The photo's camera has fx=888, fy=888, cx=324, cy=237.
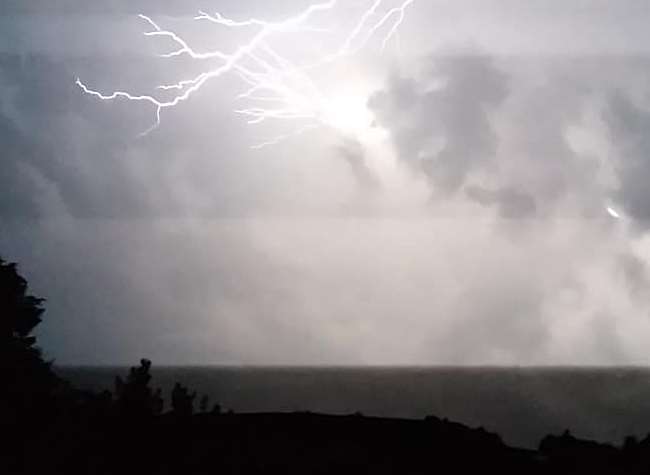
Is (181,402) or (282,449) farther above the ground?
(181,402)

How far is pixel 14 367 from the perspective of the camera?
15.8 ft

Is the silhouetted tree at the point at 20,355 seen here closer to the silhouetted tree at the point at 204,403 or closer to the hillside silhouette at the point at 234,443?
the hillside silhouette at the point at 234,443

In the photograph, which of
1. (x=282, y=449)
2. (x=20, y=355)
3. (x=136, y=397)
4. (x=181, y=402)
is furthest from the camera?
(x=20, y=355)

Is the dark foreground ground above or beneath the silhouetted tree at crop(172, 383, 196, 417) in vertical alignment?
beneath

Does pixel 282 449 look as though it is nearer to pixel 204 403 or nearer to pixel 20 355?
pixel 204 403

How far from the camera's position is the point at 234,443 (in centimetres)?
373

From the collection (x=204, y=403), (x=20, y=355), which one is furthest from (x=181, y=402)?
(x=20, y=355)

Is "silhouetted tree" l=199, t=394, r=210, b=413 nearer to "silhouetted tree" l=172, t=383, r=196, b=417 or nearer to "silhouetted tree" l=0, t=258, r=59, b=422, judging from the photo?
"silhouetted tree" l=172, t=383, r=196, b=417

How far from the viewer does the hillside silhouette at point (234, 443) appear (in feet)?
11.9

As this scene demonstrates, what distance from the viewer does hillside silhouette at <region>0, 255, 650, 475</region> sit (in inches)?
143

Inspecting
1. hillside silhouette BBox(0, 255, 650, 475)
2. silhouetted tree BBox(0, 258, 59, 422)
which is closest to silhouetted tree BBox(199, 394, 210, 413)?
hillside silhouette BBox(0, 255, 650, 475)

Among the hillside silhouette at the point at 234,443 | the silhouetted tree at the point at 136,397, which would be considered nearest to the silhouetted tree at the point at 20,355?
the hillside silhouette at the point at 234,443

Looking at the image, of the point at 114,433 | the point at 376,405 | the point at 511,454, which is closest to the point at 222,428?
the point at 114,433

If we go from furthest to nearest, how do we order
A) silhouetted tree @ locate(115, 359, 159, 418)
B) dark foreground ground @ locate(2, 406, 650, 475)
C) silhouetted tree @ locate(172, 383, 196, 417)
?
silhouetted tree @ locate(172, 383, 196, 417), silhouetted tree @ locate(115, 359, 159, 418), dark foreground ground @ locate(2, 406, 650, 475)
